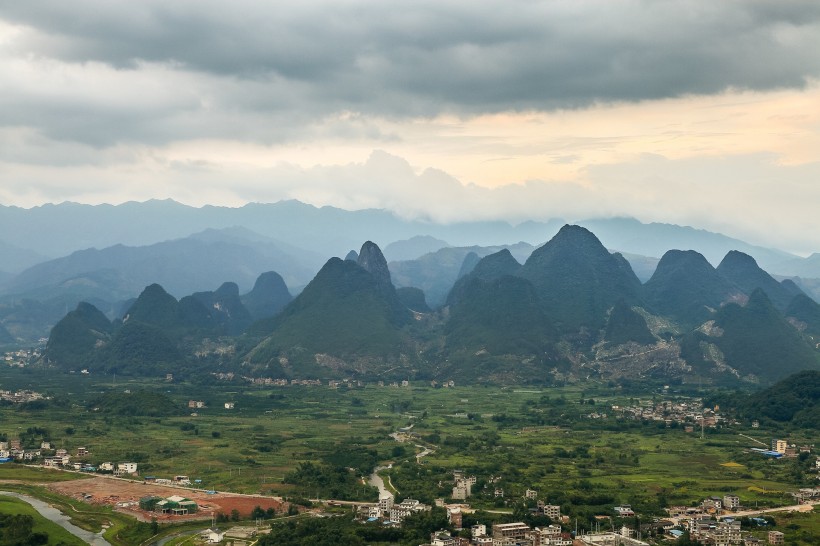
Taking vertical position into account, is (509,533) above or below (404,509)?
below

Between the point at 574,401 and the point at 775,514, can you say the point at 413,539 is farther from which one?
the point at 574,401

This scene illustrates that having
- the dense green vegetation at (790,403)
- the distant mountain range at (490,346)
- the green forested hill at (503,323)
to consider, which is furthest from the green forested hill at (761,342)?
the dense green vegetation at (790,403)

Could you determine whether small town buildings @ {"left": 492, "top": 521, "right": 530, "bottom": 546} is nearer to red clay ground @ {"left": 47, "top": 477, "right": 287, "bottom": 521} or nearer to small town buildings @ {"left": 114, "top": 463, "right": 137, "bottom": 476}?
red clay ground @ {"left": 47, "top": 477, "right": 287, "bottom": 521}

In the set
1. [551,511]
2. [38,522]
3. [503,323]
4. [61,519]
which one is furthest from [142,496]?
[503,323]

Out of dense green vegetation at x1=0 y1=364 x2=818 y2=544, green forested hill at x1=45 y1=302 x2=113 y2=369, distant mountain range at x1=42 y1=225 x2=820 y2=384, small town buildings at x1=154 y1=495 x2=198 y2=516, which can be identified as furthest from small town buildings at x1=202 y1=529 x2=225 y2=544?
green forested hill at x1=45 y1=302 x2=113 y2=369

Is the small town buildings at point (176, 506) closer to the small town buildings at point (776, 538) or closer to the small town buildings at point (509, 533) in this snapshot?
the small town buildings at point (509, 533)

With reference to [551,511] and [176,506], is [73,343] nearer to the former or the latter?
[176,506]
